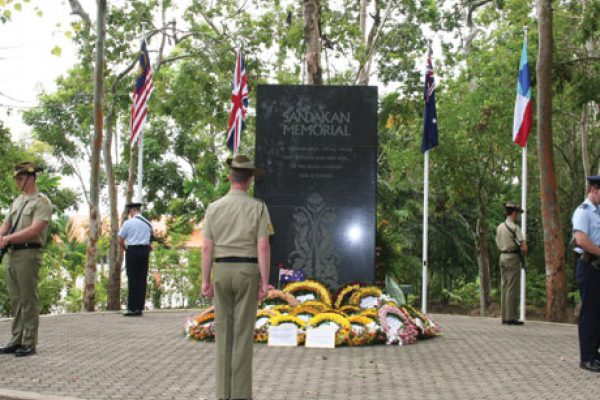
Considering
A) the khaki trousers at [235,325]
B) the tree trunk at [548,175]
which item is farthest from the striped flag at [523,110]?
the khaki trousers at [235,325]

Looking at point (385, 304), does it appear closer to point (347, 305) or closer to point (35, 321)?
point (347, 305)

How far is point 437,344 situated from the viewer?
44.0 feet

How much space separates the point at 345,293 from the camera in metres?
14.4

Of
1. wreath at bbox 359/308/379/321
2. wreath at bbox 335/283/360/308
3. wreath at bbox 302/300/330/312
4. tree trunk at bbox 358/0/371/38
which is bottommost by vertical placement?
wreath at bbox 359/308/379/321

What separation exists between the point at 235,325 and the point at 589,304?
449 cm

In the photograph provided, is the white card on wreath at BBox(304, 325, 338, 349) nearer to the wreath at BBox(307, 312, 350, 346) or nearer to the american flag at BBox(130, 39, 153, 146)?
the wreath at BBox(307, 312, 350, 346)

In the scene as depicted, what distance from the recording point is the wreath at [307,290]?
47.2 ft

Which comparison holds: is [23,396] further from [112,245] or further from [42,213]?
[112,245]

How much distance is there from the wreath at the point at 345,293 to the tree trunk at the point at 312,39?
19.4 feet

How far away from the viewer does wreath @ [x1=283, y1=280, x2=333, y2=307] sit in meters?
14.4

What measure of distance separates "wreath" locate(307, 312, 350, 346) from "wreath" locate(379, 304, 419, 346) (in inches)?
23.8

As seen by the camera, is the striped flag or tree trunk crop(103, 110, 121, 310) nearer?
the striped flag

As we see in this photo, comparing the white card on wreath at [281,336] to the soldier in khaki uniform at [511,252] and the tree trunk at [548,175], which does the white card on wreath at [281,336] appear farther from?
the tree trunk at [548,175]

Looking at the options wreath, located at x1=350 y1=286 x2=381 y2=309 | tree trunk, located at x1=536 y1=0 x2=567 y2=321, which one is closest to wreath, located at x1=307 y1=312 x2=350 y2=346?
wreath, located at x1=350 y1=286 x2=381 y2=309
